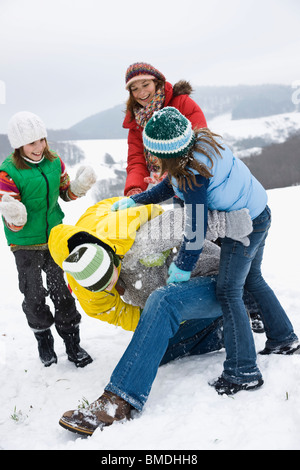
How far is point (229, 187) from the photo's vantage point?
7.93 feet

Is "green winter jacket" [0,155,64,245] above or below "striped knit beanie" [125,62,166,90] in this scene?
below

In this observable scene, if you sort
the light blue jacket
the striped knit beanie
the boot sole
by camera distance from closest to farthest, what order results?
the boot sole, the light blue jacket, the striped knit beanie

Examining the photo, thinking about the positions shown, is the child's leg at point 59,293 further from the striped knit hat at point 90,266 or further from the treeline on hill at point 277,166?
the treeline on hill at point 277,166

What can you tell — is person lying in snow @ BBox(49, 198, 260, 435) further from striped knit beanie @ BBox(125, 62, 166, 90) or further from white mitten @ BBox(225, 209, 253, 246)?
striped knit beanie @ BBox(125, 62, 166, 90)

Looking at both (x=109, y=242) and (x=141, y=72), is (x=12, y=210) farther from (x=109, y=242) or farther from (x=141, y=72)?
(x=141, y=72)

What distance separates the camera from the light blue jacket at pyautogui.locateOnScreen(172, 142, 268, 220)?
7.75 ft

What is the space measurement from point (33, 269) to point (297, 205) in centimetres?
751

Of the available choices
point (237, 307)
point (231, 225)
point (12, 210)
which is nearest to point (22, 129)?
point (12, 210)

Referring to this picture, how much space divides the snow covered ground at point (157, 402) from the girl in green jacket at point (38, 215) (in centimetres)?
27

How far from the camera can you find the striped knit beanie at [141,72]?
3.27 m

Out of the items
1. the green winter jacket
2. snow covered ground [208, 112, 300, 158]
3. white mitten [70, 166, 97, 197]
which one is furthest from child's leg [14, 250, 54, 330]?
snow covered ground [208, 112, 300, 158]
